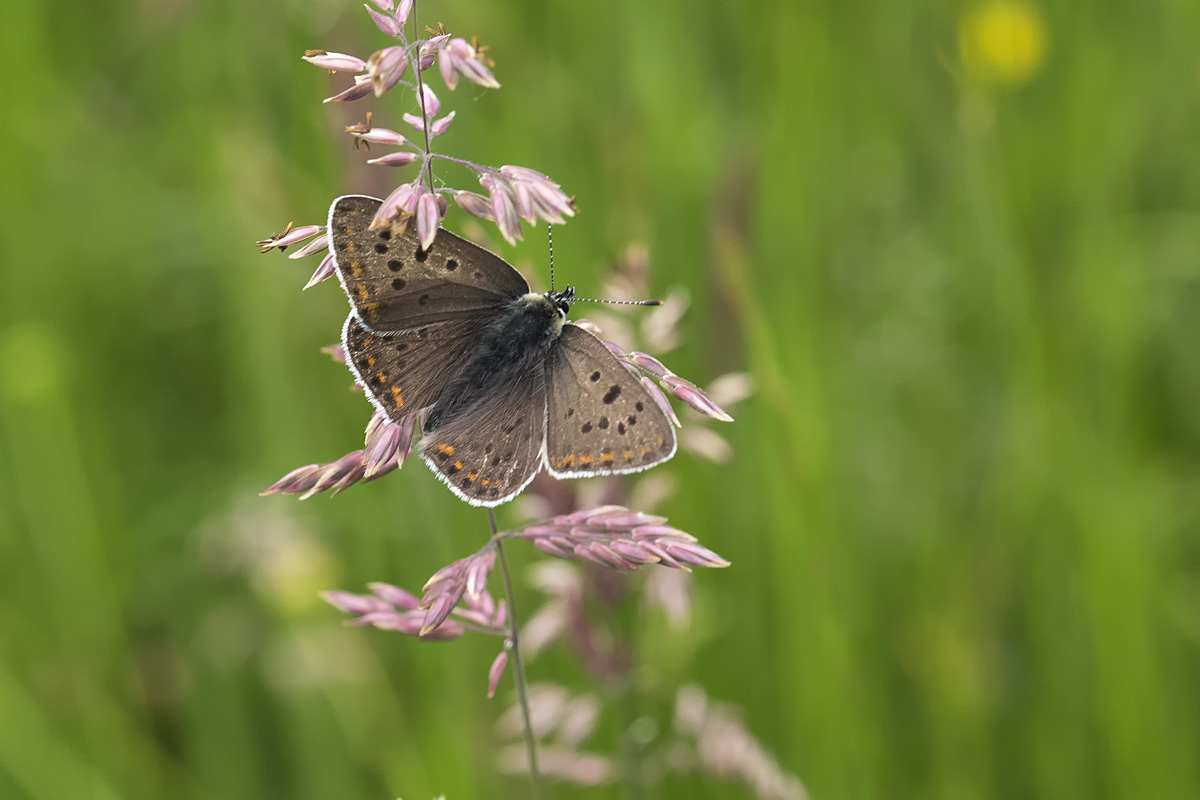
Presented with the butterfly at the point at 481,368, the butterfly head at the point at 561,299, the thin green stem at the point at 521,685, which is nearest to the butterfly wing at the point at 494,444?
the butterfly at the point at 481,368

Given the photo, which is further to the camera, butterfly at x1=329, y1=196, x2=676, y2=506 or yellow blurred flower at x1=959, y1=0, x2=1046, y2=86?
yellow blurred flower at x1=959, y1=0, x2=1046, y2=86

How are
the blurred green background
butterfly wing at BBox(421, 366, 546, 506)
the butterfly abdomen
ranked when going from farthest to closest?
the blurred green background, the butterfly abdomen, butterfly wing at BBox(421, 366, 546, 506)

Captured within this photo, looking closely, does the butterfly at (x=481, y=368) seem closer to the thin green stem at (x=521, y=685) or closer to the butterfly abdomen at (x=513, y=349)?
the butterfly abdomen at (x=513, y=349)

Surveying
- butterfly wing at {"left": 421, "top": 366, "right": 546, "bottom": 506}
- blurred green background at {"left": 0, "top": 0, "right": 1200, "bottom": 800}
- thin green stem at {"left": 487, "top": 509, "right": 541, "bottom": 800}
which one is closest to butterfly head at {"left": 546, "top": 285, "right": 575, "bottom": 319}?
butterfly wing at {"left": 421, "top": 366, "right": 546, "bottom": 506}

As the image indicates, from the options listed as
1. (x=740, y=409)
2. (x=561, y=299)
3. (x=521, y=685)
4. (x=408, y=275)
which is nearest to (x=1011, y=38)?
(x=740, y=409)

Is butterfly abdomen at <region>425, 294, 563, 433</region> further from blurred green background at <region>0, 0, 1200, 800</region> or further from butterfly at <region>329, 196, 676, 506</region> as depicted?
blurred green background at <region>0, 0, 1200, 800</region>

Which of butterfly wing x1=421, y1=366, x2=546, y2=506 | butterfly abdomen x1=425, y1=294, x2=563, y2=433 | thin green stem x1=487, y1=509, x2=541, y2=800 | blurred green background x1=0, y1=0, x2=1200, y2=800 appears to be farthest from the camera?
blurred green background x1=0, y1=0, x2=1200, y2=800

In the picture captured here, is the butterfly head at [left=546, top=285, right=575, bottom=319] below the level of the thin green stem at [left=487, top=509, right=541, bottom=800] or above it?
above
